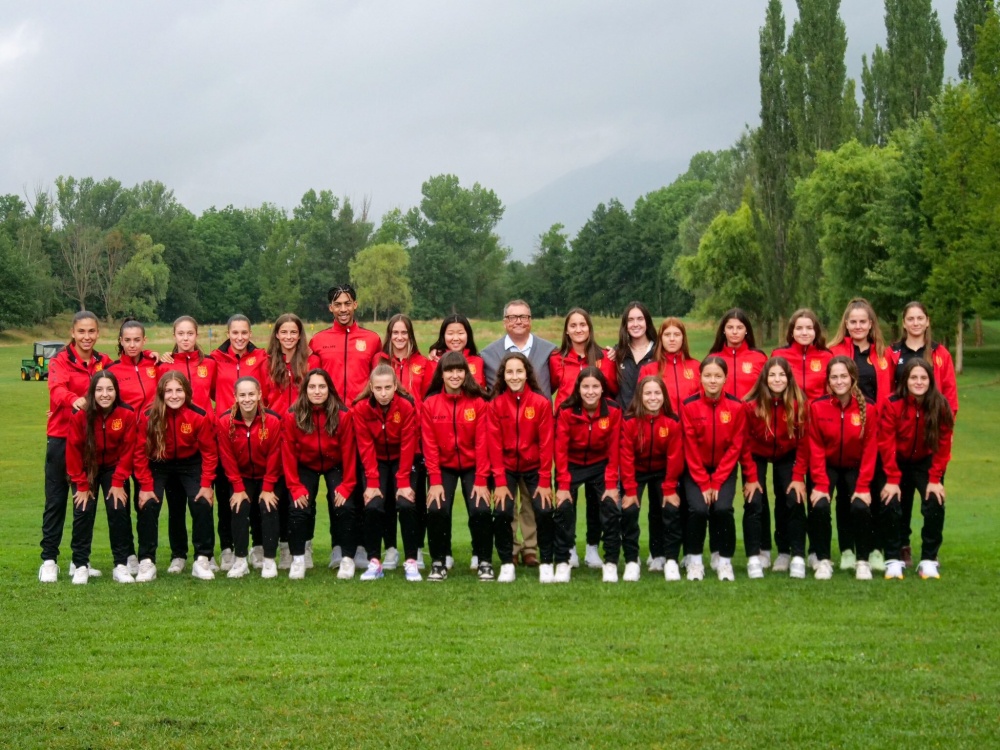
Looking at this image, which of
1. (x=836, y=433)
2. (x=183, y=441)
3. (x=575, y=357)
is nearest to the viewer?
(x=836, y=433)

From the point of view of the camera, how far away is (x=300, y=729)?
5188 mm

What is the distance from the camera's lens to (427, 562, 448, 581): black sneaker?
869 centimetres

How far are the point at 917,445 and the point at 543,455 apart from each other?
2.76 metres

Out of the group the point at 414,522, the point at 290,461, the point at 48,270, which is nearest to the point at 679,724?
the point at 414,522

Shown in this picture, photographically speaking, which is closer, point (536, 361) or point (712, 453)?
point (712, 453)

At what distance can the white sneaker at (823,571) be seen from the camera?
856 cm

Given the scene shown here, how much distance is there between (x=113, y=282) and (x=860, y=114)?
2062 inches

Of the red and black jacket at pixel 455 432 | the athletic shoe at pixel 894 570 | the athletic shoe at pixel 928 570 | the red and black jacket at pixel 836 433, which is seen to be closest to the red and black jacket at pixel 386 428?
the red and black jacket at pixel 455 432

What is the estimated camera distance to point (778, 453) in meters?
8.85

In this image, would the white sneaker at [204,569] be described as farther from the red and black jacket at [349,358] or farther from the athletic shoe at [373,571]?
the red and black jacket at [349,358]

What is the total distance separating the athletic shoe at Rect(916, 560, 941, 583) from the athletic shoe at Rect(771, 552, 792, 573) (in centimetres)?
93

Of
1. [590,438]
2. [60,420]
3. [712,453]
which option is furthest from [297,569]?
[712,453]

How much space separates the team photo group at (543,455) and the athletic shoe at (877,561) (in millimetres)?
11

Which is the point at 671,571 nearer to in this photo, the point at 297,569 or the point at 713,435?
the point at 713,435
